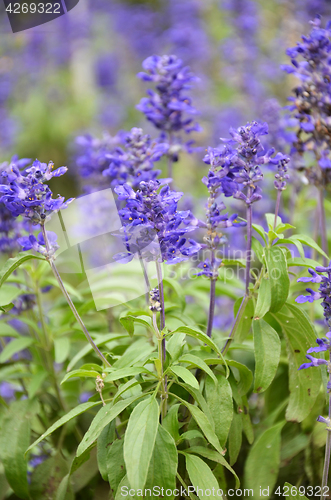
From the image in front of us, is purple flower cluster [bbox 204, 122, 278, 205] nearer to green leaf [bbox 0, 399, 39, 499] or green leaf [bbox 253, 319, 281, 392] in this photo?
green leaf [bbox 253, 319, 281, 392]

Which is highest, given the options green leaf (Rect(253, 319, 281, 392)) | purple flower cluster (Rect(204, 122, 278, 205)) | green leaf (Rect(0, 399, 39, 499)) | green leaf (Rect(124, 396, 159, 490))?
purple flower cluster (Rect(204, 122, 278, 205))

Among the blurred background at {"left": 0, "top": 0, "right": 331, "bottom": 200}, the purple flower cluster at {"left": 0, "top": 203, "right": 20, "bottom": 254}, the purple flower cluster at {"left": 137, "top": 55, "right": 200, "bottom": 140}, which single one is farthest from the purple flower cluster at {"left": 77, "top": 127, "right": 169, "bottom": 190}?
the blurred background at {"left": 0, "top": 0, "right": 331, "bottom": 200}

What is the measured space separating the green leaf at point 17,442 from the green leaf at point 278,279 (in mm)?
1568

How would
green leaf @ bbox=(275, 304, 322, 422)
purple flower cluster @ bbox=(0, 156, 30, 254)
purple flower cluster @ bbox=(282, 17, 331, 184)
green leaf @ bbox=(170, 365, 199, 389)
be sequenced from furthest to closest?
purple flower cluster @ bbox=(0, 156, 30, 254) < purple flower cluster @ bbox=(282, 17, 331, 184) < green leaf @ bbox=(275, 304, 322, 422) < green leaf @ bbox=(170, 365, 199, 389)

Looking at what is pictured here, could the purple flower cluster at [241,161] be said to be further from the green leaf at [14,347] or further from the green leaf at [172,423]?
the green leaf at [14,347]

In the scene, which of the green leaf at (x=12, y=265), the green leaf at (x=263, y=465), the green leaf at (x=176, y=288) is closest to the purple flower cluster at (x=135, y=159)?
the green leaf at (x=176, y=288)

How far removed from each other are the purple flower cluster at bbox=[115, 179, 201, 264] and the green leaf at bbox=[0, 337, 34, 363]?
3.68 ft

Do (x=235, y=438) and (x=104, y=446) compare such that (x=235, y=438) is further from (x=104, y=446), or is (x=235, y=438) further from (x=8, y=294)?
(x=8, y=294)

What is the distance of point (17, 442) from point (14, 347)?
0.53 m

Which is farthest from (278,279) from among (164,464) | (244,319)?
(164,464)

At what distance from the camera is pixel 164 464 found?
179 cm

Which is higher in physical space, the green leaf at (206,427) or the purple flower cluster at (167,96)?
the purple flower cluster at (167,96)

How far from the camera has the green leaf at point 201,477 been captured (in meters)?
1.77

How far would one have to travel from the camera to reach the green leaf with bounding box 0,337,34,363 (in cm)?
257
